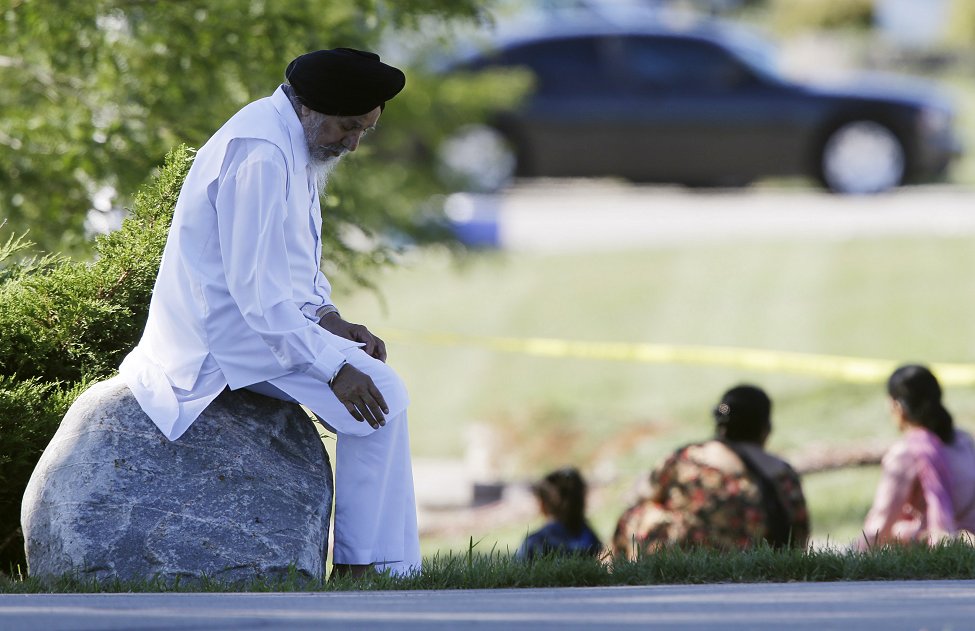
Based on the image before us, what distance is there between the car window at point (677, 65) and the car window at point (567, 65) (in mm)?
367

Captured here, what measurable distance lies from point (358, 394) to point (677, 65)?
52.3 ft

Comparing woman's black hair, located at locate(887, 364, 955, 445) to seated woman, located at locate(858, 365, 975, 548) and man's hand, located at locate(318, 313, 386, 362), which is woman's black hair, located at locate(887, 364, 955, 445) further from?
man's hand, located at locate(318, 313, 386, 362)

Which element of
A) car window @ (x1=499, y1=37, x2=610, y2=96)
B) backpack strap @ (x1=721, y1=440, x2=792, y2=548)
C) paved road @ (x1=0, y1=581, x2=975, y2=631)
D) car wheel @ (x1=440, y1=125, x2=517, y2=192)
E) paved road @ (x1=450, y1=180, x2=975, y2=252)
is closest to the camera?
paved road @ (x1=0, y1=581, x2=975, y2=631)

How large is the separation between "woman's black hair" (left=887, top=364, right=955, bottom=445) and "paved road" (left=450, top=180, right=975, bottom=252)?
1131 cm

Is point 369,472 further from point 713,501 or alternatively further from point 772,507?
point 772,507

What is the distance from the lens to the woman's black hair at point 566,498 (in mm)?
7277

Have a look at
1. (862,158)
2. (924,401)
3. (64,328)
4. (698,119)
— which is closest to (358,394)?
(64,328)

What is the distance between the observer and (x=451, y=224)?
1333 cm

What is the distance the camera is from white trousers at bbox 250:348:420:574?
192 inches

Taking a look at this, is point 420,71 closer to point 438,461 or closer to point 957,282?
point 438,461

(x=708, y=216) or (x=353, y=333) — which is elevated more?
(x=708, y=216)

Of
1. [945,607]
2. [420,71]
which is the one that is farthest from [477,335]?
[945,607]

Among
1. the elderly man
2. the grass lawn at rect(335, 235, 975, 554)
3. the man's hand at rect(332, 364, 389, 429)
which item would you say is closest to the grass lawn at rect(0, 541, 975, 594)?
the elderly man

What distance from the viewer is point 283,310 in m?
4.82
